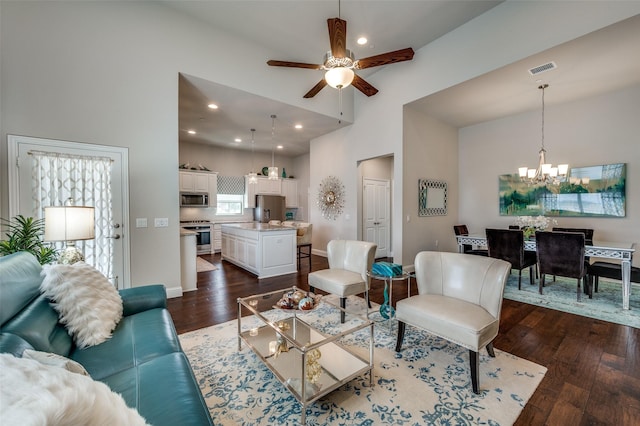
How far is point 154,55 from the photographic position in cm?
350

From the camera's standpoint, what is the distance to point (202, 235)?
743cm

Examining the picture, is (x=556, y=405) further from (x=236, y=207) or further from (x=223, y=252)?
(x=236, y=207)

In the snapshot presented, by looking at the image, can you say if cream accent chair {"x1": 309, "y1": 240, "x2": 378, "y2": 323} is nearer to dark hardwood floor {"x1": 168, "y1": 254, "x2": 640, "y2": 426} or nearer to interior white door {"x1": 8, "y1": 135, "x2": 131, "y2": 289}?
dark hardwood floor {"x1": 168, "y1": 254, "x2": 640, "y2": 426}

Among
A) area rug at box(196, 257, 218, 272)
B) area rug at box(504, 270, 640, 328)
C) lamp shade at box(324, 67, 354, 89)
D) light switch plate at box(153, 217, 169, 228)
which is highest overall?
lamp shade at box(324, 67, 354, 89)

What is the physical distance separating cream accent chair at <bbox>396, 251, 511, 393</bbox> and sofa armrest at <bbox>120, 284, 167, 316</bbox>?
6.88 feet

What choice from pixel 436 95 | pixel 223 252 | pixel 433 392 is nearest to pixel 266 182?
pixel 223 252

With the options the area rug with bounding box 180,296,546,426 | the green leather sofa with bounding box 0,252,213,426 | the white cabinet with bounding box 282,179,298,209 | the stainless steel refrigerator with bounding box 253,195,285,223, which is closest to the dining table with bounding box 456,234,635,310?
the area rug with bounding box 180,296,546,426

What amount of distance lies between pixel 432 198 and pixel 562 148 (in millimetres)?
2436

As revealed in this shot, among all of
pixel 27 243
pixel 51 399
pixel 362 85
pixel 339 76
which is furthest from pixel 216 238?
pixel 51 399

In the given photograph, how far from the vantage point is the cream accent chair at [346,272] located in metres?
2.82

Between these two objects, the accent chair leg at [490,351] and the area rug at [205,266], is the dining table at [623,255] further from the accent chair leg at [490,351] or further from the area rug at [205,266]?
the area rug at [205,266]

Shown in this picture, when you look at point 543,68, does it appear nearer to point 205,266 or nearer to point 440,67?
point 440,67

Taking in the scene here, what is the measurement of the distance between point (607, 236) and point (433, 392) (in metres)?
4.97

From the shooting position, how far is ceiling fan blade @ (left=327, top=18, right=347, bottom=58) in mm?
2608
